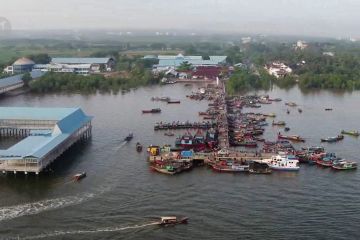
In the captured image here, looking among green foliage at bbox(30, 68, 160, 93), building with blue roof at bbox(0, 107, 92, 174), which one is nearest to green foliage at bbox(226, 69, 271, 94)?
green foliage at bbox(30, 68, 160, 93)

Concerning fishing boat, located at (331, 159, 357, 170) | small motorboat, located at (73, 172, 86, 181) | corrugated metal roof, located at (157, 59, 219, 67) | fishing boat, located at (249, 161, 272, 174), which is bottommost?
small motorboat, located at (73, 172, 86, 181)

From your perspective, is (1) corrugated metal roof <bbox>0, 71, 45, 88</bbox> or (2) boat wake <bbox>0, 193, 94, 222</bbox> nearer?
(2) boat wake <bbox>0, 193, 94, 222</bbox>

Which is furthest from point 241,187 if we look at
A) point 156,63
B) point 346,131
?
point 156,63

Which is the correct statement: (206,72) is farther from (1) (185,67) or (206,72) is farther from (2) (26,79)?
(2) (26,79)

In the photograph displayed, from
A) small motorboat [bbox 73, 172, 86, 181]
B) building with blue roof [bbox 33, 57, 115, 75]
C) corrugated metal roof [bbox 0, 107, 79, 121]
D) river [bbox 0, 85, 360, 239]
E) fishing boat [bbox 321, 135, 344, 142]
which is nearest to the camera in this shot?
river [bbox 0, 85, 360, 239]

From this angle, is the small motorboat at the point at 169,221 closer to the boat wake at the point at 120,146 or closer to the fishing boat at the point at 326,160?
the fishing boat at the point at 326,160

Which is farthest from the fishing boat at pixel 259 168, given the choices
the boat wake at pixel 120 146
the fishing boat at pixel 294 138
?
the boat wake at pixel 120 146

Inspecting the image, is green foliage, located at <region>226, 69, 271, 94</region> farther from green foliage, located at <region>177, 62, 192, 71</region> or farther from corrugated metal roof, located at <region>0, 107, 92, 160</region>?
corrugated metal roof, located at <region>0, 107, 92, 160</region>
